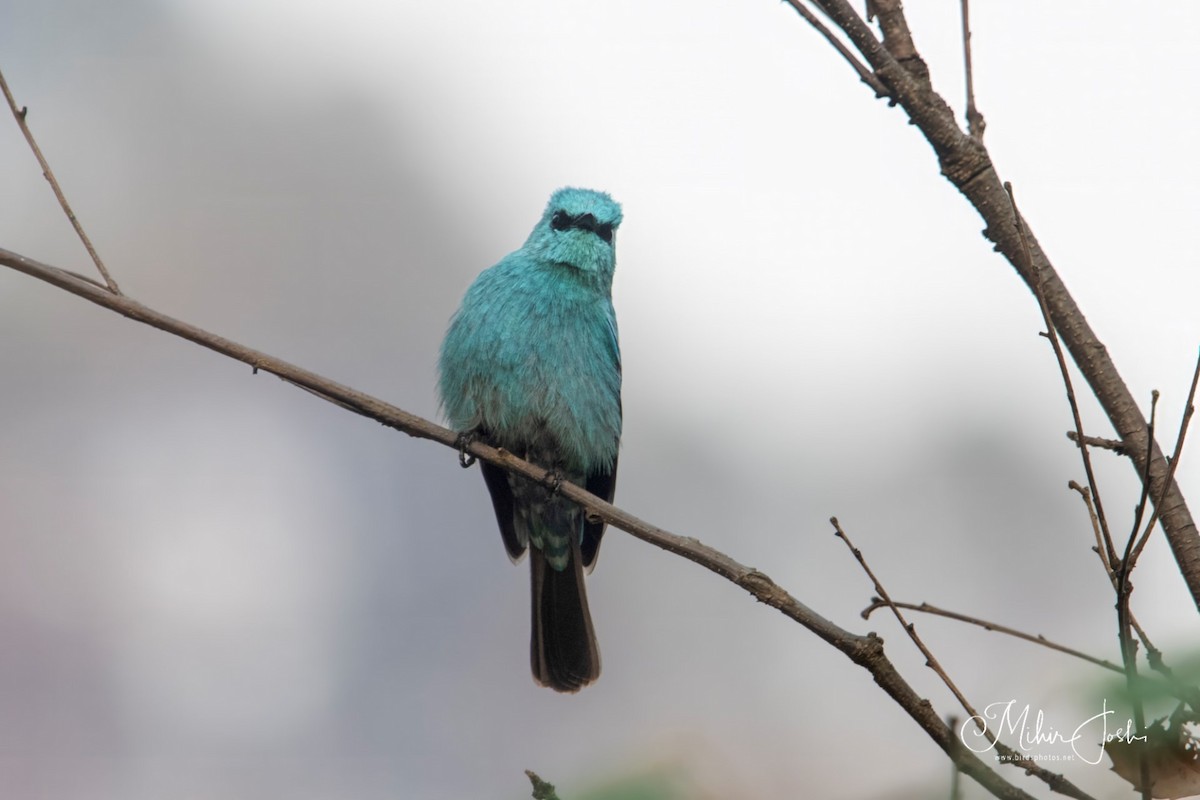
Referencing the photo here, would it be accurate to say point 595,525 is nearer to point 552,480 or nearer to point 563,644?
point 563,644

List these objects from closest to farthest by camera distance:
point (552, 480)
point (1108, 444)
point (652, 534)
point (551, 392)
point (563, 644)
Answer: point (1108, 444) → point (652, 534) → point (552, 480) → point (551, 392) → point (563, 644)

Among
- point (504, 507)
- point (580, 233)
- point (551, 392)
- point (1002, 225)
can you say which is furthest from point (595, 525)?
point (1002, 225)

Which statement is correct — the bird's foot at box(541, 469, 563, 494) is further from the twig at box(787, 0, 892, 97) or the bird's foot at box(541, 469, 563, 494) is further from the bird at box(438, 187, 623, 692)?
the twig at box(787, 0, 892, 97)

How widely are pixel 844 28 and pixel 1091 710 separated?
1.86 metres

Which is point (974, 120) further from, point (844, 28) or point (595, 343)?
point (595, 343)

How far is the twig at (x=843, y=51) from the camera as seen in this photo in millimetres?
2625

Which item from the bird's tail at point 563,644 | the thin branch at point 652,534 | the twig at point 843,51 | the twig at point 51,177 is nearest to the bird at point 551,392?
the bird's tail at point 563,644

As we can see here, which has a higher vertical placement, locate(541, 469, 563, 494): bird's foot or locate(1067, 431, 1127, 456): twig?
locate(541, 469, 563, 494): bird's foot

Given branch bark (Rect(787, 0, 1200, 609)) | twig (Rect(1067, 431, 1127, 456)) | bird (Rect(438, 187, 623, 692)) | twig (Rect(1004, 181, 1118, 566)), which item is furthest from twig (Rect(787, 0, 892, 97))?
bird (Rect(438, 187, 623, 692))

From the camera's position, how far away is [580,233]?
17.9 ft

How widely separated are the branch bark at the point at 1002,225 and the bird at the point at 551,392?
96.1 inches

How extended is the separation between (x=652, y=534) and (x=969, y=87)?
1.31m

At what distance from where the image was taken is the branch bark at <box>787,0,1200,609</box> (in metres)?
2.45

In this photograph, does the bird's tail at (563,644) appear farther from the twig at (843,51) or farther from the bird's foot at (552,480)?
the twig at (843,51)
